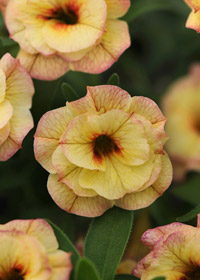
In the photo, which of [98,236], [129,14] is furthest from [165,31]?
[98,236]

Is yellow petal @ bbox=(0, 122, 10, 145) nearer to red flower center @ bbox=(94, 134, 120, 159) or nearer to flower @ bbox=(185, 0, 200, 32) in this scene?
red flower center @ bbox=(94, 134, 120, 159)

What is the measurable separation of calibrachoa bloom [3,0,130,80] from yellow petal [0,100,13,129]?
0.39 ft

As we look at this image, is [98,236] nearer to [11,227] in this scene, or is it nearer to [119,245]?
[119,245]

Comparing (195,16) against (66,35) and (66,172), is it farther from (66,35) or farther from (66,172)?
(66,172)

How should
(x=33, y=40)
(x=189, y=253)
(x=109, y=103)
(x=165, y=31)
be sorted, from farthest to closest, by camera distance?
(x=165, y=31), (x=33, y=40), (x=109, y=103), (x=189, y=253)

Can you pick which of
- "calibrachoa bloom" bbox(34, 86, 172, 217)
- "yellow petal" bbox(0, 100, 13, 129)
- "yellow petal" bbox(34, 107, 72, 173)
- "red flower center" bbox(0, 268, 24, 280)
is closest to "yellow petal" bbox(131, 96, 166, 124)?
"calibrachoa bloom" bbox(34, 86, 172, 217)

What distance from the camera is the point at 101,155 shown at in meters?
1.24

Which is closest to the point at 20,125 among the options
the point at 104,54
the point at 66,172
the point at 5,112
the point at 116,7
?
the point at 5,112

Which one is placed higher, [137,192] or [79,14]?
[79,14]

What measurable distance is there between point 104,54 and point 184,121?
521 millimetres

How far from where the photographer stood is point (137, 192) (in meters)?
1.22

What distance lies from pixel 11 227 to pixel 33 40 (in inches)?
17.7

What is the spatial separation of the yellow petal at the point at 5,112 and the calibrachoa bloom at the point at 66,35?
12cm

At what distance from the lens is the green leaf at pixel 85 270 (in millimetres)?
997
